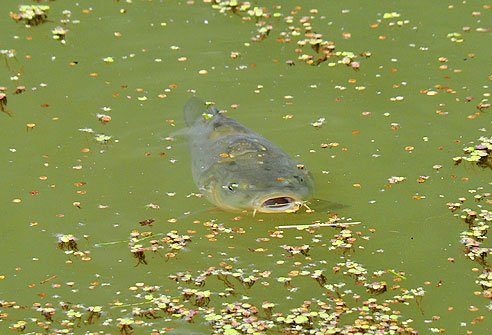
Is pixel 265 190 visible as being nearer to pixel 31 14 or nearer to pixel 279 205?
pixel 279 205

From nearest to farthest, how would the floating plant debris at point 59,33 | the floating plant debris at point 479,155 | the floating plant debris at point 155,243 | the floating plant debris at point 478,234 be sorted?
the floating plant debris at point 478,234
the floating plant debris at point 155,243
the floating plant debris at point 479,155
the floating plant debris at point 59,33

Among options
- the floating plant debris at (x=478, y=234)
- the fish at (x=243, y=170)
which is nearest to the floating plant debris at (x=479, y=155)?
the floating plant debris at (x=478, y=234)

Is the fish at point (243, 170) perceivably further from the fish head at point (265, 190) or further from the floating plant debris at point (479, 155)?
the floating plant debris at point (479, 155)

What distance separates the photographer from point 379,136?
8133 mm

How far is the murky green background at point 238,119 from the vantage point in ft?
20.7

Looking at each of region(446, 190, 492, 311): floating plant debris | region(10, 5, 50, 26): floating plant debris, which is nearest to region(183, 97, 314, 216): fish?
region(446, 190, 492, 311): floating plant debris

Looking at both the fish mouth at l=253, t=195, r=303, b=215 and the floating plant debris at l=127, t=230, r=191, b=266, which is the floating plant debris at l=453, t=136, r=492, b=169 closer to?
the fish mouth at l=253, t=195, r=303, b=215

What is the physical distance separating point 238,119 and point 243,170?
60.6 inches

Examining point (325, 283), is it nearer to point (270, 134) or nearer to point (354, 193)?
point (354, 193)

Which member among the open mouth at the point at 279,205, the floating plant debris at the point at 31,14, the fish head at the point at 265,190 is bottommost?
the open mouth at the point at 279,205

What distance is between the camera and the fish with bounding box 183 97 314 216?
6.76 m

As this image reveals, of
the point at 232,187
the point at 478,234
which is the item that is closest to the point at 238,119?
the point at 232,187

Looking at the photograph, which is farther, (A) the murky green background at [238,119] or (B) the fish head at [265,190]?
(B) the fish head at [265,190]

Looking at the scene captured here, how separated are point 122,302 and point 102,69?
4.06 metres
